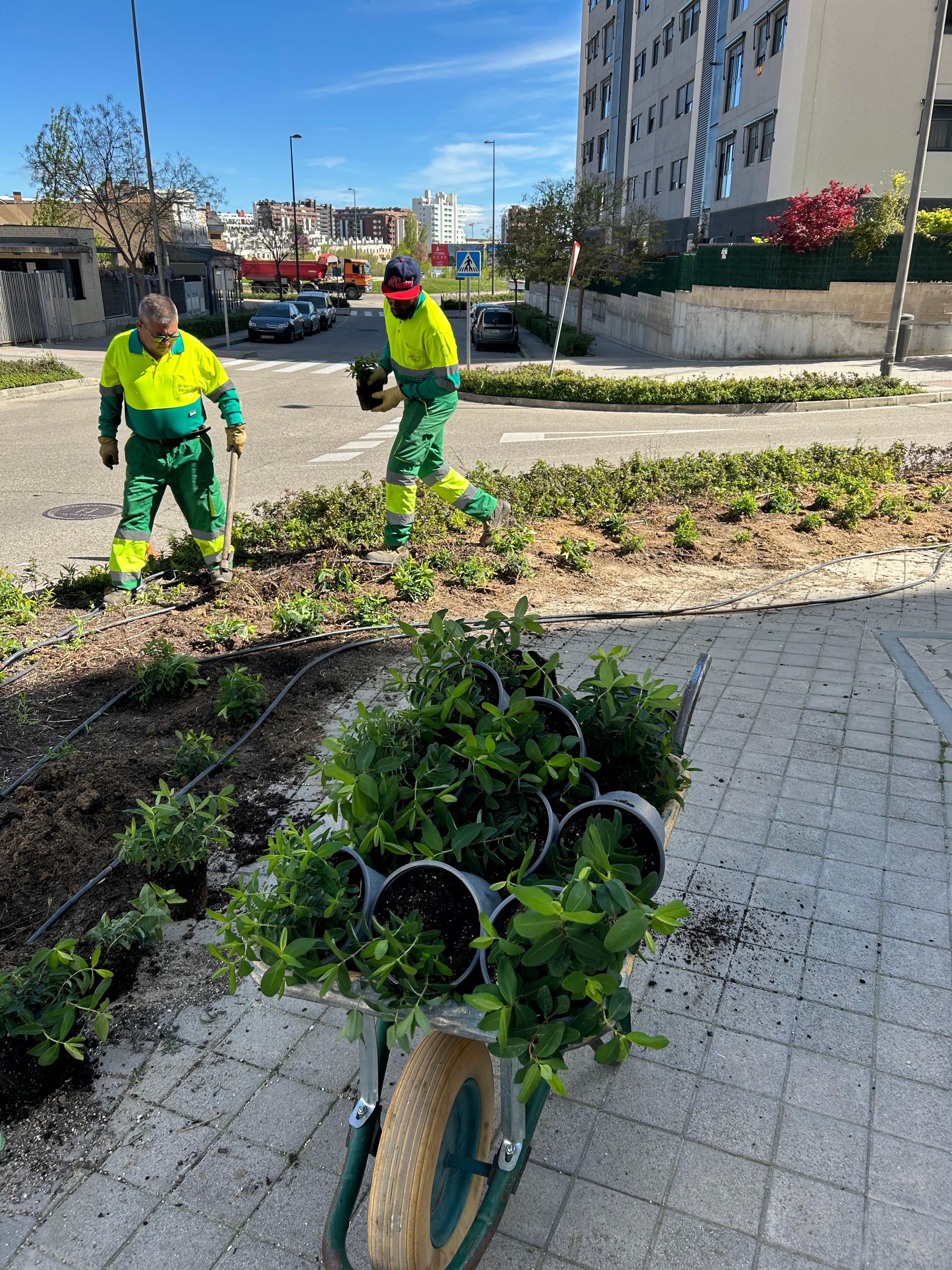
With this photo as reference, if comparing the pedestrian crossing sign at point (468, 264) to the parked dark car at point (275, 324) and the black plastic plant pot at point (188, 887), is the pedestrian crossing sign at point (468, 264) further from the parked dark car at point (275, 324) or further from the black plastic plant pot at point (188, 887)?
the black plastic plant pot at point (188, 887)

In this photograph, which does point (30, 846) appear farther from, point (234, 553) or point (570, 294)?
point (570, 294)

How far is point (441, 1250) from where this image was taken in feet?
7.38

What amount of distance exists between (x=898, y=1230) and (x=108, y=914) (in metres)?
2.75

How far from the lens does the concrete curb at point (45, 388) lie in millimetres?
19312

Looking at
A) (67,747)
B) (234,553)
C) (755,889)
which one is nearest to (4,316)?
(234,553)

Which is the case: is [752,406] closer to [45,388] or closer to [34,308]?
[45,388]

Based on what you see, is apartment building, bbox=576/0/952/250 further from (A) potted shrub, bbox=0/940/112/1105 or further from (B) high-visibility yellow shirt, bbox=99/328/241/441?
(A) potted shrub, bbox=0/940/112/1105

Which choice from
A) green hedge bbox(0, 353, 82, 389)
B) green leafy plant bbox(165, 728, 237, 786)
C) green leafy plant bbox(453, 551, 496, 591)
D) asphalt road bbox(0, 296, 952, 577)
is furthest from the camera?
green hedge bbox(0, 353, 82, 389)

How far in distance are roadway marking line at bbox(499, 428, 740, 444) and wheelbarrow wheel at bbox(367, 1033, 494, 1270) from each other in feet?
41.1

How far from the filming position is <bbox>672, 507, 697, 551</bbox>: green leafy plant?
822cm

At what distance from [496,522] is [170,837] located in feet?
17.6

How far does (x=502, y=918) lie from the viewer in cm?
219

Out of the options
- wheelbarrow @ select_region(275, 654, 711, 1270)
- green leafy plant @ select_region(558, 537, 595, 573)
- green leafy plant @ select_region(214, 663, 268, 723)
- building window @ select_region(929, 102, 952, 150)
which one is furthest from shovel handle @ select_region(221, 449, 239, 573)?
building window @ select_region(929, 102, 952, 150)

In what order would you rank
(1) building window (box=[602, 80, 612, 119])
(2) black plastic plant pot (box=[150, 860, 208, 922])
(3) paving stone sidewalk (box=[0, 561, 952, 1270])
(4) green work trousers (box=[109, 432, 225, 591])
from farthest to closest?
(1) building window (box=[602, 80, 612, 119]), (4) green work trousers (box=[109, 432, 225, 591]), (2) black plastic plant pot (box=[150, 860, 208, 922]), (3) paving stone sidewalk (box=[0, 561, 952, 1270])
